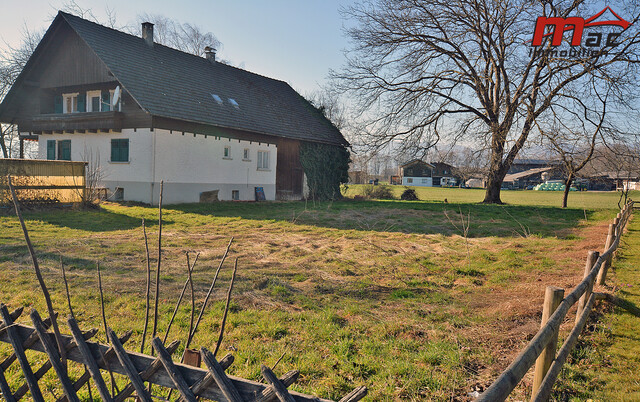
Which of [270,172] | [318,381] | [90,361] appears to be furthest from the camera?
[270,172]

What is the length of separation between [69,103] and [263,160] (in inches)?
418

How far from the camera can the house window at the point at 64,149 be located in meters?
21.8

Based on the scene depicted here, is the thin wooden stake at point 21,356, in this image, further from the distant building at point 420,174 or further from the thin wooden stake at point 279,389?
the distant building at point 420,174

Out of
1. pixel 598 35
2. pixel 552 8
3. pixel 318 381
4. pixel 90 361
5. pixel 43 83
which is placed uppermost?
pixel 552 8

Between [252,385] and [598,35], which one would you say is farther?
[598,35]

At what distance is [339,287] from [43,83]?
912 inches

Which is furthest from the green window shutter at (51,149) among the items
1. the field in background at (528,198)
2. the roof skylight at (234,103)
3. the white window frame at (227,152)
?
the field in background at (528,198)

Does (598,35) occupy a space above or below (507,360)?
above

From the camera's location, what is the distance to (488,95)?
24.6m

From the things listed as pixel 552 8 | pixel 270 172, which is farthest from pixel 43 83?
pixel 552 8

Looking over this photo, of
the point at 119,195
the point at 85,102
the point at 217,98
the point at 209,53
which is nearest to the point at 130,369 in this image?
the point at 119,195

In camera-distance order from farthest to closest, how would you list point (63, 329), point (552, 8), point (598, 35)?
1. point (552, 8)
2. point (598, 35)
3. point (63, 329)

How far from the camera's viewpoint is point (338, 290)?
6539mm

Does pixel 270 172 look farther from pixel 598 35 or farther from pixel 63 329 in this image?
pixel 63 329
